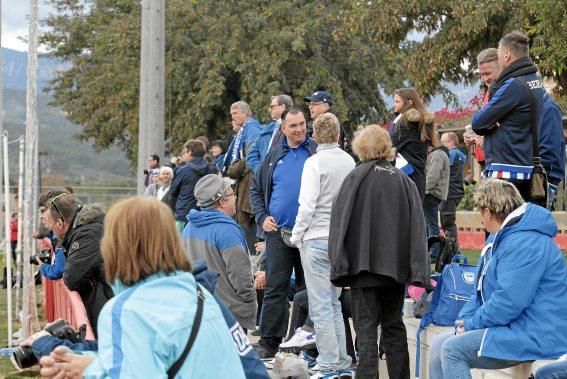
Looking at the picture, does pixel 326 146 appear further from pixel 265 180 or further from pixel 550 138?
pixel 550 138

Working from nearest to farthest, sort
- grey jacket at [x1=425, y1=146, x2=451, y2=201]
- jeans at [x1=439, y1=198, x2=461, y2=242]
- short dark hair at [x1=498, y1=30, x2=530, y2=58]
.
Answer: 1. short dark hair at [x1=498, y1=30, x2=530, y2=58]
2. grey jacket at [x1=425, y1=146, x2=451, y2=201]
3. jeans at [x1=439, y1=198, x2=461, y2=242]

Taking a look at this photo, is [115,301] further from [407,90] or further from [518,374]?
[407,90]

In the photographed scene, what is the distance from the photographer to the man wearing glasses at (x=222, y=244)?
8.01 m

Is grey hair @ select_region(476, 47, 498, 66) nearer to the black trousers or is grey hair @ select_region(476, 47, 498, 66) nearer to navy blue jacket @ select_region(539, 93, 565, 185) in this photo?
navy blue jacket @ select_region(539, 93, 565, 185)

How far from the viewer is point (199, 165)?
14586 millimetres

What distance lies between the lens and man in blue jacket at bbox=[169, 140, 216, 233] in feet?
47.9

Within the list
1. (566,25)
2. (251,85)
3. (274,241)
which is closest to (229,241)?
(274,241)

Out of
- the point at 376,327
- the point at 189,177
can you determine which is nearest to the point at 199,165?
the point at 189,177

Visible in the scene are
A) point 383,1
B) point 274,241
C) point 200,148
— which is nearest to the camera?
point 274,241

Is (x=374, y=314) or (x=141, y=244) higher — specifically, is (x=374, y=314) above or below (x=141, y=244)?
below

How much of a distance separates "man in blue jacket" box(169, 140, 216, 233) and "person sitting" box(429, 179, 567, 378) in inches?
315

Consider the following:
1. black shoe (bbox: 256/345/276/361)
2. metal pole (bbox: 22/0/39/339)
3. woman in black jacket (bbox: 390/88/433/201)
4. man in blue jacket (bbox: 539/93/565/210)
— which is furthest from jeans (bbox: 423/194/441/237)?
man in blue jacket (bbox: 539/93/565/210)

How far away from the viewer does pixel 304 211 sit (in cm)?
866

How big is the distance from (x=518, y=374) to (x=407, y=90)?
3279 millimetres
